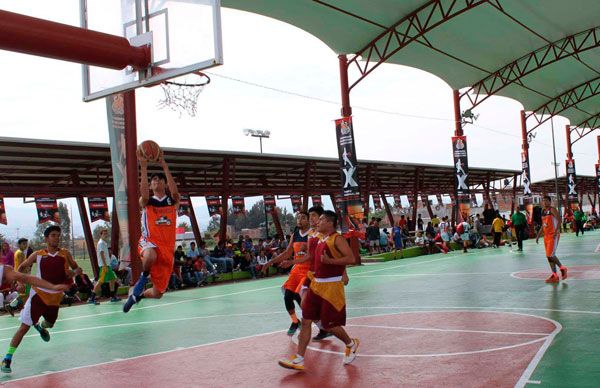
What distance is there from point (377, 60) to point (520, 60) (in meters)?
10.3

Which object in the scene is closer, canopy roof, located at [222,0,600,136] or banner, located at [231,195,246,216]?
canopy roof, located at [222,0,600,136]

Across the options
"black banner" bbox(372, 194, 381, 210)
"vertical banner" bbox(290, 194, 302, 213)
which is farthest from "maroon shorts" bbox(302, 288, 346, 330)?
"black banner" bbox(372, 194, 381, 210)

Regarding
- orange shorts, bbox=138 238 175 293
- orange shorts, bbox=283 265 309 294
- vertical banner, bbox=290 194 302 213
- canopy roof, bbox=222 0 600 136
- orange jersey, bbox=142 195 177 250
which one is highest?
canopy roof, bbox=222 0 600 136

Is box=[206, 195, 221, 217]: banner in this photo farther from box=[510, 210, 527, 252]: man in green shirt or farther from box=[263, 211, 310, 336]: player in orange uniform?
box=[263, 211, 310, 336]: player in orange uniform

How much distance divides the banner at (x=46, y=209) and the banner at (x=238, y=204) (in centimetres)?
907

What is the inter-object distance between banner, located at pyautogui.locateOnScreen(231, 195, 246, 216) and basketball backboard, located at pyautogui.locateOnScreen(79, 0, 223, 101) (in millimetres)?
20424

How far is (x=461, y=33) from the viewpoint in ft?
83.5

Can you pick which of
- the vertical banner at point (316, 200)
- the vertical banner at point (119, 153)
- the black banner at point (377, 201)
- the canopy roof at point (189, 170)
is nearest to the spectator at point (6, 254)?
the canopy roof at point (189, 170)

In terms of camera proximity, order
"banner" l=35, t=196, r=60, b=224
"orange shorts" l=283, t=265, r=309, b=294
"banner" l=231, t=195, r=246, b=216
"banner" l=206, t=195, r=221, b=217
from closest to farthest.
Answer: "orange shorts" l=283, t=265, r=309, b=294
"banner" l=35, t=196, r=60, b=224
"banner" l=206, t=195, r=221, b=217
"banner" l=231, t=195, r=246, b=216

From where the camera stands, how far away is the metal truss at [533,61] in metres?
29.0

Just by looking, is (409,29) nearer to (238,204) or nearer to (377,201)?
(238,204)

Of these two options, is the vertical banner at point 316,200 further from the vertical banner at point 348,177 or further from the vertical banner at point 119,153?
the vertical banner at point 119,153

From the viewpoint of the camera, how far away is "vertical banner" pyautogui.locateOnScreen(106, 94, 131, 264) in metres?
15.9

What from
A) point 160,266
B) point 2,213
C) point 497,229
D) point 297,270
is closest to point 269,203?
point 497,229
